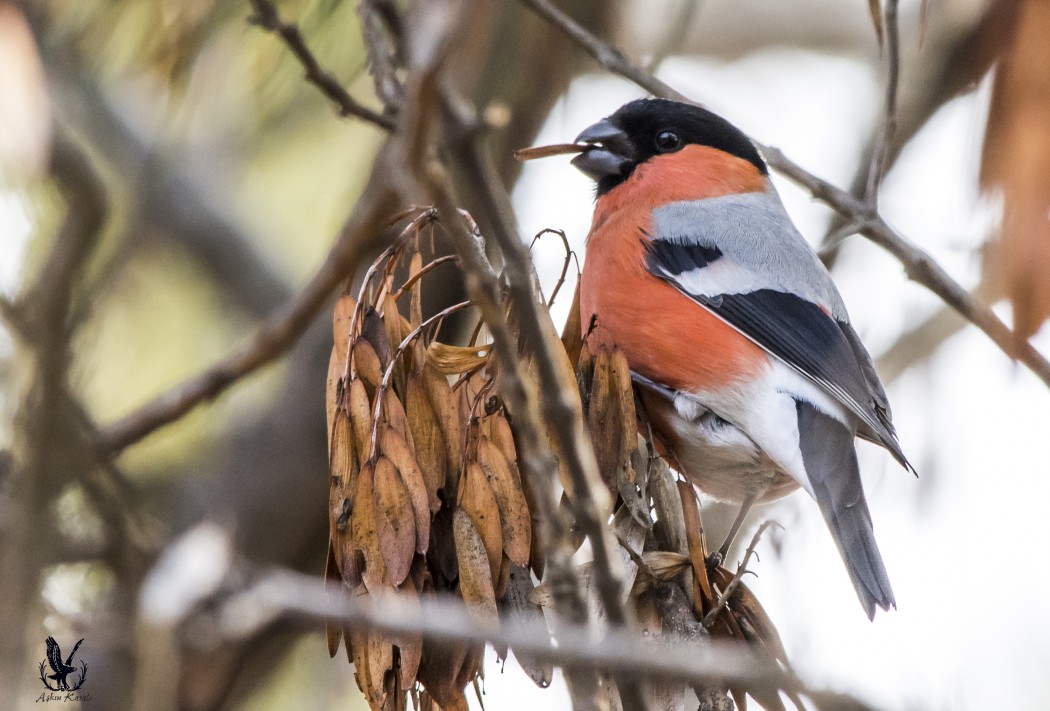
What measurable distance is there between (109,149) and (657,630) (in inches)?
96.6

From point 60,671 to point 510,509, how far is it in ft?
3.14

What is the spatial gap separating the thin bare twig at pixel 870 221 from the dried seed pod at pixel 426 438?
96 cm

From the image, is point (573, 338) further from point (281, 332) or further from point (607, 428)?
point (281, 332)

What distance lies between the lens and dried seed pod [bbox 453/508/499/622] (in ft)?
4.99

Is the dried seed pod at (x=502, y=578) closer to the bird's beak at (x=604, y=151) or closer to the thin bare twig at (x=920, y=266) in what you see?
the thin bare twig at (x=920, y=266)

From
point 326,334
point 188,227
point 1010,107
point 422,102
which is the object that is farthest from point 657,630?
point 188,227

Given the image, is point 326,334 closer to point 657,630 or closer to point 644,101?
point 644,101

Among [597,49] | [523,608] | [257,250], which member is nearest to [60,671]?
[523,608]

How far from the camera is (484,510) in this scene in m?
1.57

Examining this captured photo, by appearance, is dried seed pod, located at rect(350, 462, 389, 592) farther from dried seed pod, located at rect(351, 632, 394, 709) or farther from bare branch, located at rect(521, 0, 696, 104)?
bare branch, located at rect(521, 0, 696, 104)

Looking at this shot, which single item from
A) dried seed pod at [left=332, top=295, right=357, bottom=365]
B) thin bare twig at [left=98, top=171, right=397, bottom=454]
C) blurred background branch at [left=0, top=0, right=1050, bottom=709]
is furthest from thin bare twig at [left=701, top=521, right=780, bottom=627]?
thin bare twig at [left=98, top=171, right=397, bottom=454]

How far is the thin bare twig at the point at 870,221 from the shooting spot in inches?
83.5

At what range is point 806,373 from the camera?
95.7 inches

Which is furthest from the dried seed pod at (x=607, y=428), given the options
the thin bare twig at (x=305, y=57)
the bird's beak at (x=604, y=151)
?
the bird's beak at (x=604, y=151)
